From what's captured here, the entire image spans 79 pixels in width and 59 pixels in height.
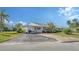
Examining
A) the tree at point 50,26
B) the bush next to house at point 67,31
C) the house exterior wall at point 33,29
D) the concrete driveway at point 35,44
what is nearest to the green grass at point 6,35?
the concrete driveway at point 35,44

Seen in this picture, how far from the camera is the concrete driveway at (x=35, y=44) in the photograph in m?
3.52

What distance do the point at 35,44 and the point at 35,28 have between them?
21 cm

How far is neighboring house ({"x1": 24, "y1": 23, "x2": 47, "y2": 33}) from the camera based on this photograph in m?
3.55

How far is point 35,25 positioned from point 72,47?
555mm

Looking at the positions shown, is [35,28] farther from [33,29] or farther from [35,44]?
[35,44]

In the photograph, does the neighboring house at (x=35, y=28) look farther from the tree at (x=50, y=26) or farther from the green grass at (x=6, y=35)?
the green grass at (x=6, y=35)

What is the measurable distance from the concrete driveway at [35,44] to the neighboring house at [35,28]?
0.07 meters

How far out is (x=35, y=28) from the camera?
141 inches

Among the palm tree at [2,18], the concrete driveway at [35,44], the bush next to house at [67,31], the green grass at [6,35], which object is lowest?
the concrete driveway at [35,44]

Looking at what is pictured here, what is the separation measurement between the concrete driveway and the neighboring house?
68mm

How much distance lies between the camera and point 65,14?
354 centimetres

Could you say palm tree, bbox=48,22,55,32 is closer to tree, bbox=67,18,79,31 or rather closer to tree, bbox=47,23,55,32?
tree, bbox=47,23,55,32
